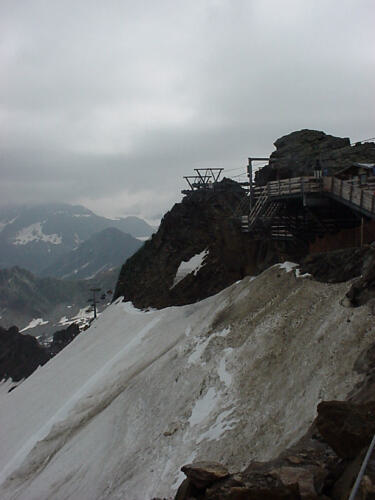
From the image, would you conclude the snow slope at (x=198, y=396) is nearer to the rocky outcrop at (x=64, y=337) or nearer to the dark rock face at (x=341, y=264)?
the dark rock face at (x=341, y=264)

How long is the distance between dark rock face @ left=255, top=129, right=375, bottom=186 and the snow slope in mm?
13892

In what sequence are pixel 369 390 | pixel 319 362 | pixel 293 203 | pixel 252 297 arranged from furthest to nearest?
pixel 293 203 < pixel 252 297 < pixel 319 362 < pixel 369 390

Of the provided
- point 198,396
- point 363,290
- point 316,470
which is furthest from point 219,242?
point 316,470

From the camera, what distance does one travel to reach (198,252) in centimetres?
4081

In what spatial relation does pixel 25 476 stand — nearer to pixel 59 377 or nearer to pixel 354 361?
pixel 59 377

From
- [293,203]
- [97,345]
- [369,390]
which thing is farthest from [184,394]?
[97,345]

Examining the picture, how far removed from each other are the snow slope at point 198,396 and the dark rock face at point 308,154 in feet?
45.6

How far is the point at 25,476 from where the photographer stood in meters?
20.3

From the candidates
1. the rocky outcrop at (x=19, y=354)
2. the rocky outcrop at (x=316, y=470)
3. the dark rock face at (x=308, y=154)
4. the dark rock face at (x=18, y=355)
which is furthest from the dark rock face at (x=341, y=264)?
the dark rock face at (x=18, y=355)

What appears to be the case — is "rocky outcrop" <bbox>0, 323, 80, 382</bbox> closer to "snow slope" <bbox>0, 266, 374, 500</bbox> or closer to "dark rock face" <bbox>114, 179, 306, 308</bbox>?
"dark rock face" <bbox>114, 179, 306, 308</bbox>

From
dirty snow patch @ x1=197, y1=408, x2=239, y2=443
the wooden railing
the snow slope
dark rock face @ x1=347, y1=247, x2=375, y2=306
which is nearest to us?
the snow slope

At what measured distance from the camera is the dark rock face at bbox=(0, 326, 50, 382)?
3602 inches

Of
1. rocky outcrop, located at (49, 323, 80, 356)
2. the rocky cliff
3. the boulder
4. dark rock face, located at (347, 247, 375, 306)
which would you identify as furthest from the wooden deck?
rocky outcrop, located at (49, 323, 80, 356)

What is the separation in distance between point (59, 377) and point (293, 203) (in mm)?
24996
